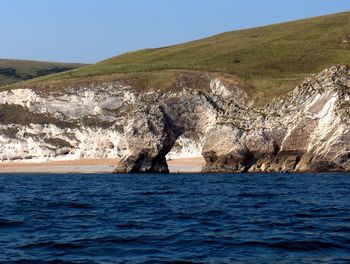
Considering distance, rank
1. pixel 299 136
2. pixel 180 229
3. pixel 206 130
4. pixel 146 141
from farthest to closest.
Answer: pixel 206 130, pixel 146 141, pixel 299 136, pixel 180 229

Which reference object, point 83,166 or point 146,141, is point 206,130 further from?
point 83,166

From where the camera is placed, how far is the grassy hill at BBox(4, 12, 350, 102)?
119 m

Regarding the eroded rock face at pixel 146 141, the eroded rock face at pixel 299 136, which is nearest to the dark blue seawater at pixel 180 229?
the eroded rock face at pixel 299 136

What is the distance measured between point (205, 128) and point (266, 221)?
66.4 m

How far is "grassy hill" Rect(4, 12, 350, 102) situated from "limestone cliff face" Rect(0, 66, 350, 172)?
8.30m

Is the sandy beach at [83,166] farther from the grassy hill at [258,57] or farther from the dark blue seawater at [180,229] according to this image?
the dark blue seawater at [180,229]

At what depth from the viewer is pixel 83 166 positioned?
98.0 m

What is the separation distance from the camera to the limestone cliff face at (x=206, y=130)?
7538cm

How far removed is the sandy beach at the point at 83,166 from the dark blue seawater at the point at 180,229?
49.4m

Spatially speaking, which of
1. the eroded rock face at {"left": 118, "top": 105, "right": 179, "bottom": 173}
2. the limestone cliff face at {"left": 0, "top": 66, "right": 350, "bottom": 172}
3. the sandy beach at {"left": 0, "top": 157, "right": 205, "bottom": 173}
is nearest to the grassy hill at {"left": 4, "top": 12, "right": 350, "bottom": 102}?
the limestone cliff face at {"left": 0, "top": 66, "right": 350, "bottom": 172}

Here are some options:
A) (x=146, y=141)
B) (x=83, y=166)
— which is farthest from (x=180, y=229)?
(x=83, y=166)

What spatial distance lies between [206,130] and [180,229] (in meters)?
66.9

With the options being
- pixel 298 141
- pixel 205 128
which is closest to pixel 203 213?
pixel 298 141

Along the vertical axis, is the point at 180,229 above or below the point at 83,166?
above
